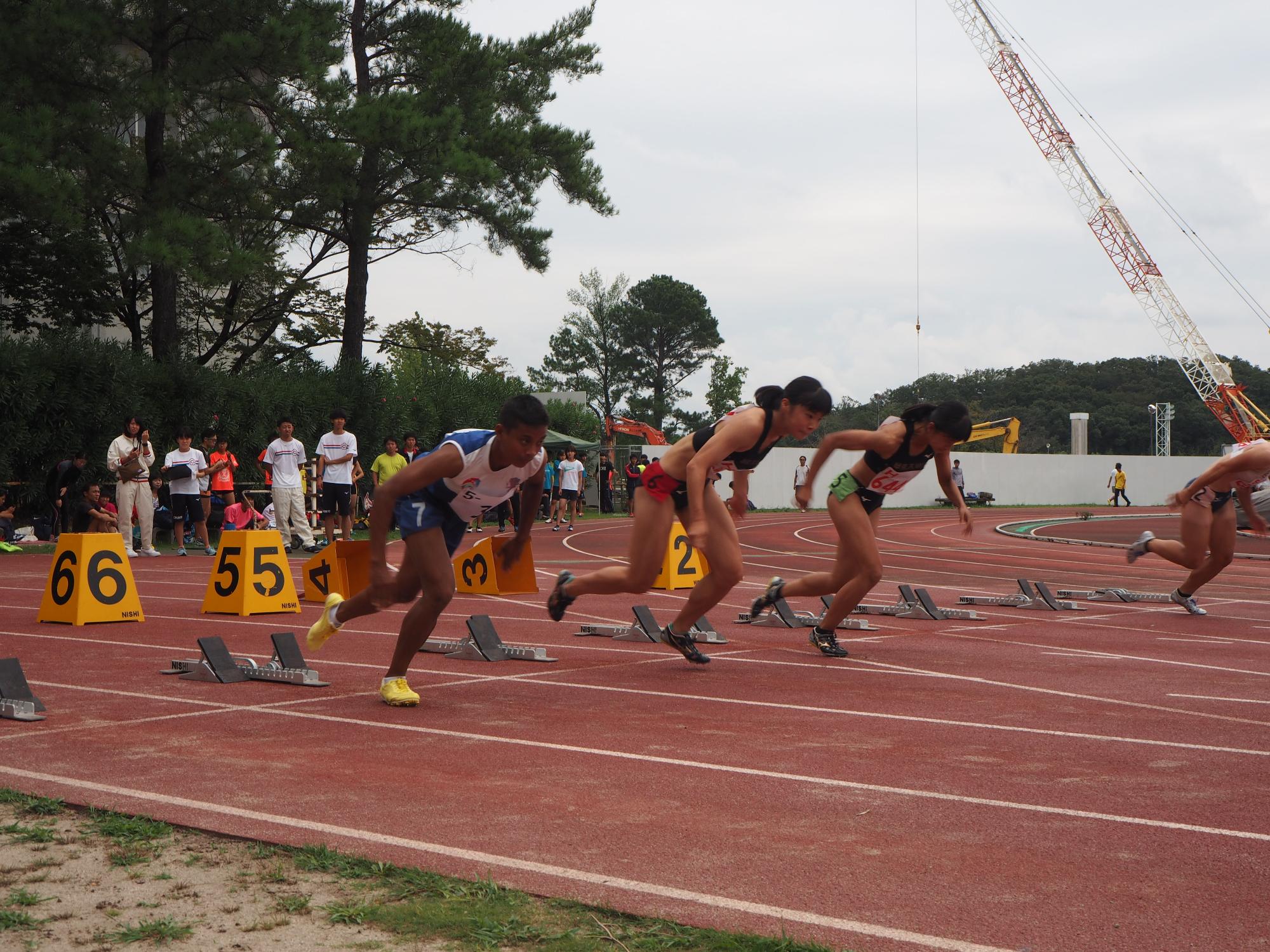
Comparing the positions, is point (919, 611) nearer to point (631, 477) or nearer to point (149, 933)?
point (149, 933)

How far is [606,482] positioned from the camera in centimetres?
3472

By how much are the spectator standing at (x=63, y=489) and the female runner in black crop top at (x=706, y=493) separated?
1283 centimetres

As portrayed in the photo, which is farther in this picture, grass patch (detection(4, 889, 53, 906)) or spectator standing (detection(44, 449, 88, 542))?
spectator standing (detection(44, 449, 88, 542))

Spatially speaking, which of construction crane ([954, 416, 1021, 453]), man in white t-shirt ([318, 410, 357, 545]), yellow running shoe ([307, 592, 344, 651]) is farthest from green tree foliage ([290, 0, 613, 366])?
construction crane ([954, 416, 1021, 453])

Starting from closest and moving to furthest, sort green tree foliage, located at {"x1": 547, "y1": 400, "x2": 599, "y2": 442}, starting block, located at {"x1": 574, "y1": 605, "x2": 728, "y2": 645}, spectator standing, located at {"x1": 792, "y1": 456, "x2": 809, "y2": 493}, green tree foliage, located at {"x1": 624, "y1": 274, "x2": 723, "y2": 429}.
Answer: starting block, located at {"x1": 574, "y1": 605, "x2": 728, "y2": 645}
spectator standing, located at {"x1": 792, "y1": 456, "x2": 809, "y2": 493}
green tree foliage, located at {"x1": 547, "y1": 400, "x2": 599, "y2": 442}
green tree foliage, located at {"x1": 624, "y1": 274, "x2": 723, "y2": 429}

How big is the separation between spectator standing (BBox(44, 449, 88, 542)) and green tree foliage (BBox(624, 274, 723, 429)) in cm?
5746

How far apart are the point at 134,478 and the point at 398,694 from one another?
466 inches

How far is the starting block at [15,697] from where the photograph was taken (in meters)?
6.01

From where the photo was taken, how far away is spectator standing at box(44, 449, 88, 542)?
18.9 meters

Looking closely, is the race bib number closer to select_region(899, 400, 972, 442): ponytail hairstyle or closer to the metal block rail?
select_region(899, 400, 972, 442): ponytail hairstyle

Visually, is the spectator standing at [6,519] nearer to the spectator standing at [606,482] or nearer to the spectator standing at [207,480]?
the spectator standing at [207,480]

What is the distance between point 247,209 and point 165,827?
21777 mm

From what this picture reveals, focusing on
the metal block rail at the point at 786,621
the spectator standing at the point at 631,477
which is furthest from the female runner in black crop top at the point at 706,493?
the spectator standing at the point at 631,477

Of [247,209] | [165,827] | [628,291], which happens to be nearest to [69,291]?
[247,209]
